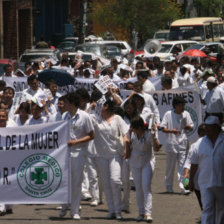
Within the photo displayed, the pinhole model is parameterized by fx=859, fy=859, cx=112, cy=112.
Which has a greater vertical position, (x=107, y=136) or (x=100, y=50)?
(x=100, y=50)

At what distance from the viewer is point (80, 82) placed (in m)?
18.9

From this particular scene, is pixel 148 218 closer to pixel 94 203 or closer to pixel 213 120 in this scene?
pixel 94 203

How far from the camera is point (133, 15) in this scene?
49844mm

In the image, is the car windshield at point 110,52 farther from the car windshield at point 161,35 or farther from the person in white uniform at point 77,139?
the person in white uniform at point 77,139

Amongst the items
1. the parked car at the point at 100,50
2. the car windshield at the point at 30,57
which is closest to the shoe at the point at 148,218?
the car windshield at the point at 30,57

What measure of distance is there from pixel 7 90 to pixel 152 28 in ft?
121

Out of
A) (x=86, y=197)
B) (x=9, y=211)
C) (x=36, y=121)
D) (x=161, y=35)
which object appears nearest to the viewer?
(x=9, y=211)

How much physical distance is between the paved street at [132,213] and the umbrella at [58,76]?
4.46m

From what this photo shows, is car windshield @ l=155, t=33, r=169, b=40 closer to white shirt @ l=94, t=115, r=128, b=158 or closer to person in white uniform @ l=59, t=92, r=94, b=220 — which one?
white shirt @ l=94, t=115, r=128, b=158

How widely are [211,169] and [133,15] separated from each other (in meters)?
41.2

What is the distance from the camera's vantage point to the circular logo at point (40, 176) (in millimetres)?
11156

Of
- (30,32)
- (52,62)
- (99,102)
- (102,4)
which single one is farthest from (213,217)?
(102,4)

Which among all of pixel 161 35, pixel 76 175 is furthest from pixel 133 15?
pixel 76 175

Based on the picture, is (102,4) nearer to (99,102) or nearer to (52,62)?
(52,62)
